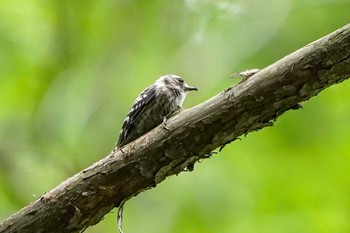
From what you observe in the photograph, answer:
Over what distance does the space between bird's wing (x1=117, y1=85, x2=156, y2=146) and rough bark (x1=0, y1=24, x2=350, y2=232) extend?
0.52 m

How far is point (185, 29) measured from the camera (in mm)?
5688

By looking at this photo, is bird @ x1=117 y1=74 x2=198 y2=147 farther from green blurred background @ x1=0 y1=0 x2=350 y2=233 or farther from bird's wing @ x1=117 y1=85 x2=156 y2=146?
green blurred background @ x1=0 y1=0 x2=350 y2=233

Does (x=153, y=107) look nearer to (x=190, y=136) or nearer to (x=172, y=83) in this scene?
(x=172, y=83)

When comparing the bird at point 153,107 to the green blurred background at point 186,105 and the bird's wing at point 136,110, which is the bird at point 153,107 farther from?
the green blurred background at point 186,105

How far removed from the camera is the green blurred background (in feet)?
15.5

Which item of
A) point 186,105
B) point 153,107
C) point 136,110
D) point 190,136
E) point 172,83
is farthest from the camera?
point 186,105

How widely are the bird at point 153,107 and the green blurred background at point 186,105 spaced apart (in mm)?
883

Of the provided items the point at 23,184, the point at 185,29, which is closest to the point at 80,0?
the point at 185,29

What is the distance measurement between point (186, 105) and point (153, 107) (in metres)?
1.18

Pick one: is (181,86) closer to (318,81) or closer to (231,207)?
(231,207)

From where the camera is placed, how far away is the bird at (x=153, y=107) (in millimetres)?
3685

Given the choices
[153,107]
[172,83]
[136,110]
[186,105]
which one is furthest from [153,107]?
[186,105]

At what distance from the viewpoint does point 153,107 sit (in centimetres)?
385

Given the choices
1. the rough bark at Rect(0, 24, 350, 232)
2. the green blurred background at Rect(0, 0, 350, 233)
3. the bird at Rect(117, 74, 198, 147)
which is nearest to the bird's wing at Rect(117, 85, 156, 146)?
the bird at Rect(117, 74, 198, 147)
